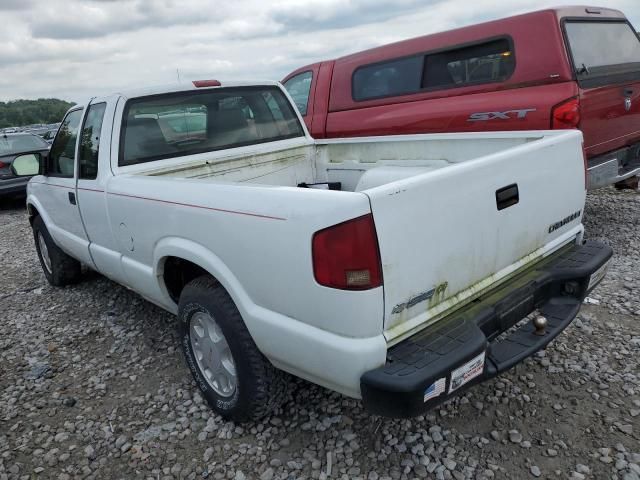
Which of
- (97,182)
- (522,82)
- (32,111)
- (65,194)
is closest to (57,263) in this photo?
(65,194)

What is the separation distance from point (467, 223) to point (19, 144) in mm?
10598

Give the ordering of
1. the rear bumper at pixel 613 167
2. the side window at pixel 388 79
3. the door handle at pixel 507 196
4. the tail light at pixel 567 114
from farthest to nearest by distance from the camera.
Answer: the side window at pixel 388 79, the rear bumper at pixel 613 167, the tail light at pixel 567 114, the door handle at pixel 507 196

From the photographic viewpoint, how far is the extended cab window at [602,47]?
4.45 metres

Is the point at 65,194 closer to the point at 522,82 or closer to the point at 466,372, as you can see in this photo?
the point at 466,372

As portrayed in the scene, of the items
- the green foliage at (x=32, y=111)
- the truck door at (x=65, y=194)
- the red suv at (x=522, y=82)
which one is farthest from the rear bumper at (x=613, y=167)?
the green foliage at (x=32, y=111)

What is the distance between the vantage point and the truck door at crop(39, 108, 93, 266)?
3705mm

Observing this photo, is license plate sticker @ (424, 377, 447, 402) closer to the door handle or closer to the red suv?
the door handle

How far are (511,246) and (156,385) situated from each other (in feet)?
7.26

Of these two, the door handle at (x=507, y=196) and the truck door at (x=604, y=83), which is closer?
the door handle at (x=507, y=196)

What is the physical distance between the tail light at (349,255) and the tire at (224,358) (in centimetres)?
68

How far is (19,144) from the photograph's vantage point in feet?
33.0

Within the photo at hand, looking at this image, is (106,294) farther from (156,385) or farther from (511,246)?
(511,246)

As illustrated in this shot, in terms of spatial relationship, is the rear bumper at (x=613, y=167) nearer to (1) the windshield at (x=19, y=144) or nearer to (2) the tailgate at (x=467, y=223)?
(2) the tailgate at (x=467, y=223)

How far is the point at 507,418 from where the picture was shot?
2.46 metres
